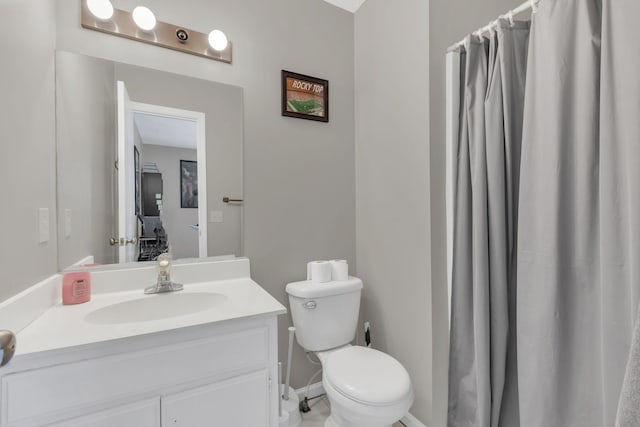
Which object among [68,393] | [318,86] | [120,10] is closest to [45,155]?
[120,10]

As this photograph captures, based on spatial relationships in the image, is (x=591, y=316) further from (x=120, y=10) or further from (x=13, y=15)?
(x=120, y=10)

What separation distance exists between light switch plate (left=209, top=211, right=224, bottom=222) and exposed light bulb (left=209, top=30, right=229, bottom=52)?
2.81 feet

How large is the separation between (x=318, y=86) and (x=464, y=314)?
150 centimetres

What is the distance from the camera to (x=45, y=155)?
3.53 ft

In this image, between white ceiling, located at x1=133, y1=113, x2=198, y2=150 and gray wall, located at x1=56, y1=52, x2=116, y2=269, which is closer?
gray wall, located at x1=56, y1=52, x2=116, y2=269

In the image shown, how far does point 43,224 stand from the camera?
1028mm

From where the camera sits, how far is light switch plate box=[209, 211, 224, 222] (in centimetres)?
151

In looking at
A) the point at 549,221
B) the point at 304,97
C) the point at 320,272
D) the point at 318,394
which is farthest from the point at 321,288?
the point at 304,97

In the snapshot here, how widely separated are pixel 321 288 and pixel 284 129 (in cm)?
95

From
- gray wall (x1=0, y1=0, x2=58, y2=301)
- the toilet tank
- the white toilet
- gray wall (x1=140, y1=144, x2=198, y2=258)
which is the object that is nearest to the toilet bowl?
the white toilet

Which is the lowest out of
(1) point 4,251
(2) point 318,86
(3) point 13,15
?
(1) point 4,251

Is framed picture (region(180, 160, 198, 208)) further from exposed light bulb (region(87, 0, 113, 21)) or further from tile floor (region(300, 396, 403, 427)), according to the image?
tile floor (region(300, 396, 403, 427))

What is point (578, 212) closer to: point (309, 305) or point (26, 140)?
point (309, 305)

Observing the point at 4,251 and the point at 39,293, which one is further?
the point at 39,293
